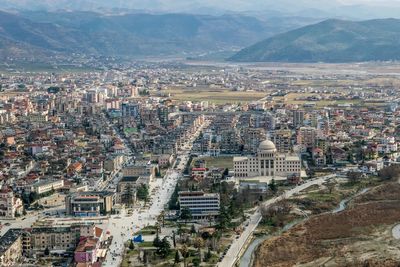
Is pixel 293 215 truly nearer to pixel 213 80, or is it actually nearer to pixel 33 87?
pixel 33 87

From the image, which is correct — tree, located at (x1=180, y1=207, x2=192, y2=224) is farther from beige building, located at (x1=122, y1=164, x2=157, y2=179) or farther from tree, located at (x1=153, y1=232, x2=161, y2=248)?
beige building, located at (x1=122, y1=164, x2=157, y2=179)

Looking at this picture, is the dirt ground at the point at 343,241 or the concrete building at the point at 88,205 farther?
the concrete building at the point at 88,205

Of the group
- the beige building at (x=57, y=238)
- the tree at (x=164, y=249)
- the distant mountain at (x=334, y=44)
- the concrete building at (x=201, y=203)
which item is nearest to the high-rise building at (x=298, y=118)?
the concrete building at (x=201, y=203)

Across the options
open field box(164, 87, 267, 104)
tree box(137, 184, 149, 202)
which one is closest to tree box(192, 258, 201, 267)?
tree box(137, 184, 149, 202)

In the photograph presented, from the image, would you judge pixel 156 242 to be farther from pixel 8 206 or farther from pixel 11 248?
pixel 8 206

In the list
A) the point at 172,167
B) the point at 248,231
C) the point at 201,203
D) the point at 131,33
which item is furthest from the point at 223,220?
the point at 131,33

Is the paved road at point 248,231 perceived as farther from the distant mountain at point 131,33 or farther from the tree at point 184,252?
the distant mountain at point 131,33
